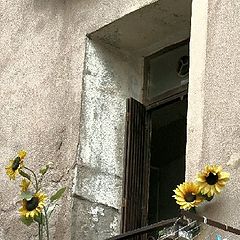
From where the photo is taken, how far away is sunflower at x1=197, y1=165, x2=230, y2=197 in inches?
169

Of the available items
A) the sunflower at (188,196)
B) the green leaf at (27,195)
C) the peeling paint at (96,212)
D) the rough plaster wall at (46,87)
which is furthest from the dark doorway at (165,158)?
the sunflower at (188,196)

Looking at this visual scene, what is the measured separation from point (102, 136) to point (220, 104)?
1124 mm

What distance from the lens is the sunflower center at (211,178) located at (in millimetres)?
4324

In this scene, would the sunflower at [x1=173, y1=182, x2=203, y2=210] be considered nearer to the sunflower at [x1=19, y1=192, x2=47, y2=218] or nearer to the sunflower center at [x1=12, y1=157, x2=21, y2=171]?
the sunflower at [x1=19, y1=192, x2=47, y2=218]

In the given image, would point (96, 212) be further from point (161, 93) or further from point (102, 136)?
point (161, 93)

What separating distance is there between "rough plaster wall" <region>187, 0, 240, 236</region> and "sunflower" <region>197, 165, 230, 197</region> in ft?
0.25

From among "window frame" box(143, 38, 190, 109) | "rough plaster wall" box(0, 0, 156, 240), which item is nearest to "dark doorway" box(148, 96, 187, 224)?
"window frame" box(143, 38, 190, 109)

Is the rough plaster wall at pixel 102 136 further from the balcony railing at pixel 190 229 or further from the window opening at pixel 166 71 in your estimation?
the balcony railing at pixel 190 229

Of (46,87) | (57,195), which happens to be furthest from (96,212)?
(46,87)

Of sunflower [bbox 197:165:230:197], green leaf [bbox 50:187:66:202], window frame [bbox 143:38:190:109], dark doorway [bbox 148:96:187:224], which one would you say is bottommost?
sunflower [bbox 197:165:230:197]

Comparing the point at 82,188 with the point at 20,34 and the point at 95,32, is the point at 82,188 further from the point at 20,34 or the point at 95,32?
the point at 20,34

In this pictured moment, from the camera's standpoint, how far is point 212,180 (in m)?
4.33

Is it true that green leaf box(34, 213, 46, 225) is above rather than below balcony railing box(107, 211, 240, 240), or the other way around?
above

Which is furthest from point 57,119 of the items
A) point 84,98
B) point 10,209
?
point 10,209
